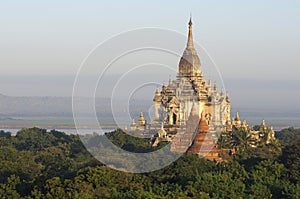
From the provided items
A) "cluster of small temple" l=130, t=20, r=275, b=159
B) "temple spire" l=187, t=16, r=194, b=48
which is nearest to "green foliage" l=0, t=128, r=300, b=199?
"cluster of small temple" l=130, t=20, r=275, b=159

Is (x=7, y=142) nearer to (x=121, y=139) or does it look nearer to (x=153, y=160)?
(x=121, y=139)

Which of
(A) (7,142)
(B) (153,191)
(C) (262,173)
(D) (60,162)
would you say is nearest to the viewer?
(B) (153,191)

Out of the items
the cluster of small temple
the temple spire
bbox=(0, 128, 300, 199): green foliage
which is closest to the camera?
bbox=(0, 128, 300, 199): green foliage

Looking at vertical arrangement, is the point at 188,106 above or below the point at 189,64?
below

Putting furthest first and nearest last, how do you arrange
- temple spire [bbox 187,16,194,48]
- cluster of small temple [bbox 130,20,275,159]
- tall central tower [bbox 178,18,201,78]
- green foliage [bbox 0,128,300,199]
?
1. temple spire [bbox 187,16,194,48]
2. tall central tower [bbox 178,18,201,78]
3. cluster of small temple [bbox 130,20,275,159]
4. green foliage [bbox 0,128,300,199]

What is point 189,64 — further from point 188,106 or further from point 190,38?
point 188,106

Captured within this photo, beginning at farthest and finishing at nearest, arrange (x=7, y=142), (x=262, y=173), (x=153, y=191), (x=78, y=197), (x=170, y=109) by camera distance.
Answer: (x=7, y=142), (x=170, y=109), (x=262, y=173), (x=153, y=191), (x=78, y=197)

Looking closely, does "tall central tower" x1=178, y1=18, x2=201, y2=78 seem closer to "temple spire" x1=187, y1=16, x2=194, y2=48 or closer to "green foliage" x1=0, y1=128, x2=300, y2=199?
"temple spire" x1=187, y1=16, x2=194, y2=48

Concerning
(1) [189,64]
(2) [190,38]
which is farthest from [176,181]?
(2) [190,38]

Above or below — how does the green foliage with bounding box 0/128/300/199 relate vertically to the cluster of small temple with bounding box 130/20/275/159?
below

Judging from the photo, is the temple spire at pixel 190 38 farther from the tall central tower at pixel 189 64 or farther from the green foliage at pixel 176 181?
the green foliage at pixel 176 181

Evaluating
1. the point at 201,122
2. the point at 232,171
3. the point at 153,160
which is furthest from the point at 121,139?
the point at 232,171
